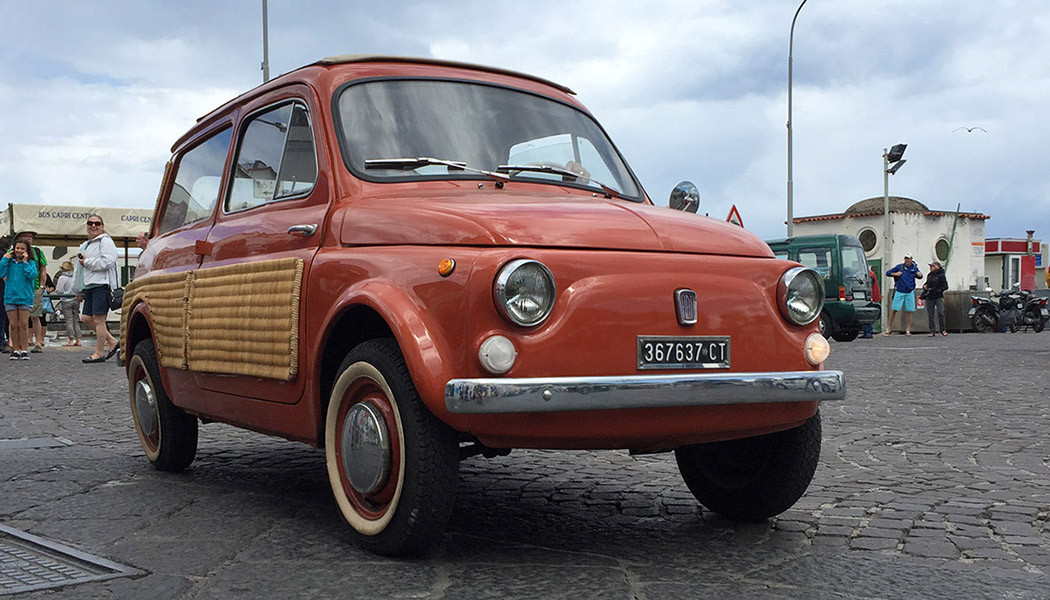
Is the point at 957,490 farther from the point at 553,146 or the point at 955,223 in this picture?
the point at 955,223

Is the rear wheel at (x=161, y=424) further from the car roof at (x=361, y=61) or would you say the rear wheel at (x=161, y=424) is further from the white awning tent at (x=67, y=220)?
the white awning tent at (x=67, y=220)

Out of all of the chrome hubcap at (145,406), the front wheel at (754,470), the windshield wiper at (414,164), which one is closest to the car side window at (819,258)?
the chrome hubcap at (145,406)

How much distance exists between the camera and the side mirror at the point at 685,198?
5328 mm

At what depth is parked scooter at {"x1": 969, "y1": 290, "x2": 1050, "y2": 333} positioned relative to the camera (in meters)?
30.9

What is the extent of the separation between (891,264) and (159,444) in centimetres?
4564

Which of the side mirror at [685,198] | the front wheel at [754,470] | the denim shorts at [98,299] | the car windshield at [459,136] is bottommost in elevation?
the front wheel at [754,470]

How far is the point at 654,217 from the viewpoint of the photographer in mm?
4059

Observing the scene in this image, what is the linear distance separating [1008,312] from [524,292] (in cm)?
3033

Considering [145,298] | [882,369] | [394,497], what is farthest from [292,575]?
[882,369]

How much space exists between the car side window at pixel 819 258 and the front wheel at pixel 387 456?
20.1 meters

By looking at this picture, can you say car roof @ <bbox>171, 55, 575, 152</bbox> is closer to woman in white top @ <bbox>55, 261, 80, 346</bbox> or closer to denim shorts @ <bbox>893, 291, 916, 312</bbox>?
woman in white top @ <bbox>55, 261, 80, 346</bbox>

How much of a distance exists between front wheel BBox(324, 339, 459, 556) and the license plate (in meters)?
0.65

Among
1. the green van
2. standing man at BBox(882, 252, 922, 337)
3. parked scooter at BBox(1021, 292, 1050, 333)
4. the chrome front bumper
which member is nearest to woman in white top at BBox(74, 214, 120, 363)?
the chrome front bumper

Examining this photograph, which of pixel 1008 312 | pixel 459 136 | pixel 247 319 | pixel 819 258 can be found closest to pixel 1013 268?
pixel 1008 312
